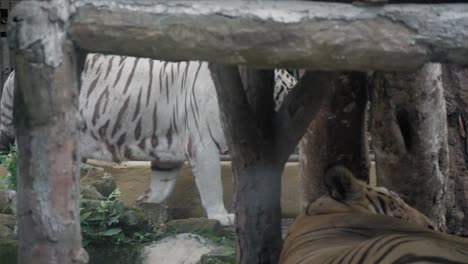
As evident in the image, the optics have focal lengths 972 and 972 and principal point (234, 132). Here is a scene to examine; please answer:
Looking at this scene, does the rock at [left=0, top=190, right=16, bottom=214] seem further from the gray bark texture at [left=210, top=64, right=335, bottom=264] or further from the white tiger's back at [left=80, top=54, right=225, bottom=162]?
the gray bark texture at [left=210, top=64, right=335, bottom=264]

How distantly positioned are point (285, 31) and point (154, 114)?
4.04 m

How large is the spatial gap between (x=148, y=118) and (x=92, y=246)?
99 cm

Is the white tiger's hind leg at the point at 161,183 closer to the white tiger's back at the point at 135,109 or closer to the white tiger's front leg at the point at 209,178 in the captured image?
the white tiger's back at the point at 135,109

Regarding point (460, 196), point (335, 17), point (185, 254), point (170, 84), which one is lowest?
point (185, 254)

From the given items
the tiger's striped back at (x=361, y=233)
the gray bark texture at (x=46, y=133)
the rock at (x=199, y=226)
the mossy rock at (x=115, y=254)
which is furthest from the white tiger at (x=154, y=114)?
the gray bark texture at (x=46, y=133)

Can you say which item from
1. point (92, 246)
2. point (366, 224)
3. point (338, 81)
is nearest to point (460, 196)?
point (338, 81)

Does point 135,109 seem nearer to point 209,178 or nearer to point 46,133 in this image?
point 209,178

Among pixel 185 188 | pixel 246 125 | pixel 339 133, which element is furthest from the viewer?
pixel 185 188

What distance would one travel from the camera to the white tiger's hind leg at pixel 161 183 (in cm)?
606

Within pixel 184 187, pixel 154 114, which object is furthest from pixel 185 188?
pixel 154 114

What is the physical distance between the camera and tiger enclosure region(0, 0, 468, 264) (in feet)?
6.00

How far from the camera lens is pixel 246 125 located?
9.43 ft

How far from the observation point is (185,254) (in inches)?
199

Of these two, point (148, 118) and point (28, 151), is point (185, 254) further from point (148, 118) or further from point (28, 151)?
point (28, 151)
